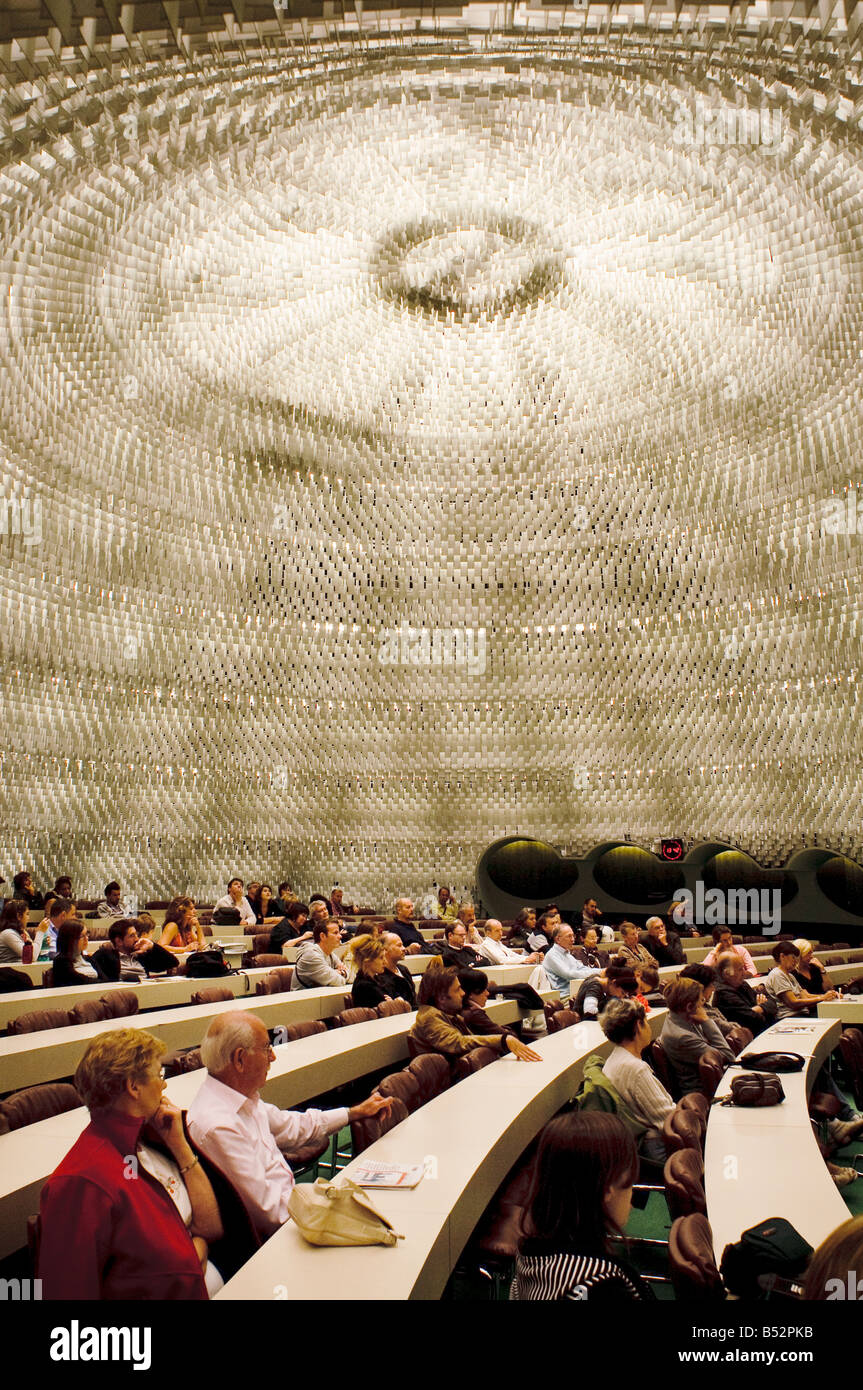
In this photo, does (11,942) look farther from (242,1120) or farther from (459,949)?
(242,1120)

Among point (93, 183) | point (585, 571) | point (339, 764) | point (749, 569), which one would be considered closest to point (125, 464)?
point (93, 183)

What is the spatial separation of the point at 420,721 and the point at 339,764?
5.87ft

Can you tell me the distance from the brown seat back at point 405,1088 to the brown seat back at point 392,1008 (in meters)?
2.19

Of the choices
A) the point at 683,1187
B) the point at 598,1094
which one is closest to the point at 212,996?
the point at 598,1094

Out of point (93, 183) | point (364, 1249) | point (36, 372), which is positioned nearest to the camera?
point (364, 1249)

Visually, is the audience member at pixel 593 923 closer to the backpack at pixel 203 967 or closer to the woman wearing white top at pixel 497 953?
the woman wearing white top at pixel 497 953

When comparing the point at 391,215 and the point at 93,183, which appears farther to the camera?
the point at 391,215

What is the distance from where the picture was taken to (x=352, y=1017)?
6715 mm

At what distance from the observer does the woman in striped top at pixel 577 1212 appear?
8.47 feet

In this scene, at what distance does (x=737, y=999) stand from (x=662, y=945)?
13.7ft

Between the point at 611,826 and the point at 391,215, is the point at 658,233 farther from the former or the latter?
the point at 611,826

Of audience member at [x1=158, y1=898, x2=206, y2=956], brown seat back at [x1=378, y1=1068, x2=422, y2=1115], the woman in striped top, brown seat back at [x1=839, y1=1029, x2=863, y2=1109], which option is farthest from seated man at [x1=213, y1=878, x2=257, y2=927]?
the woman in striped top

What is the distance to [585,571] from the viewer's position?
1858cm

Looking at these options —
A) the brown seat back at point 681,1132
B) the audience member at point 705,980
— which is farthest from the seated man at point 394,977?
the brown seat back at point 681,1132
